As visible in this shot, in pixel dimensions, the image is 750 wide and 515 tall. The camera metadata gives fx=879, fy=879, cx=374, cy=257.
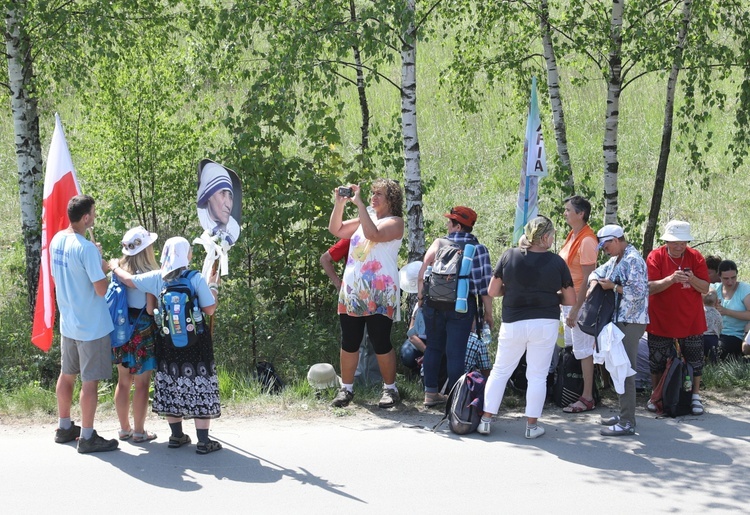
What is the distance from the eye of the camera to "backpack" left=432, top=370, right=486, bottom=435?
641 cm

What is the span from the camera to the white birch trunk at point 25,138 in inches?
360

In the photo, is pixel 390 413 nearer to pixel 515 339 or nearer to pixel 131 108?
pixel 515 339

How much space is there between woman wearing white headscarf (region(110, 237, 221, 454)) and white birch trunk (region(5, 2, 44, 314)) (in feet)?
13.0

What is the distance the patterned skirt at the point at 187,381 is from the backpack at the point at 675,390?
3.45 meters

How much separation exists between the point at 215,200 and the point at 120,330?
1.33 metres

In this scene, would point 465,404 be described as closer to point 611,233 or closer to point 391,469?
point 391,469

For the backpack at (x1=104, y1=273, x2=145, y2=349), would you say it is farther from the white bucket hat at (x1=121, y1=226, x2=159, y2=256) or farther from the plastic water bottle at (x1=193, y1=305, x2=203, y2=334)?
the plastic water bottle at (x1=193, y1=305, x2=203, y2=334)

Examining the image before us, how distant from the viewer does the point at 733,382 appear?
299 inches

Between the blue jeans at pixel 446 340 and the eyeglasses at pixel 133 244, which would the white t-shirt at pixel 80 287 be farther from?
the blue jeans at pixel 446 340

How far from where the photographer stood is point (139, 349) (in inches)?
239

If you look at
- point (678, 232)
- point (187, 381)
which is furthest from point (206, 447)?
point (678, 232)

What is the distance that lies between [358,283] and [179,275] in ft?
5.56

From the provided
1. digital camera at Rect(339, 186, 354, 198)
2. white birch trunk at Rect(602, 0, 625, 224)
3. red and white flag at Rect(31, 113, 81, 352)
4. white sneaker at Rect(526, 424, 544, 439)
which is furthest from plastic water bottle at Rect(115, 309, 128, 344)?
white birch trunk at Rect(602, 0, 625, 224)

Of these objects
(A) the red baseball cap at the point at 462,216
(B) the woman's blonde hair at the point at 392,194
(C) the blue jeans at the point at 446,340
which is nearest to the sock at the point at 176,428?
(C) the blue jeans at the point at 446,340
